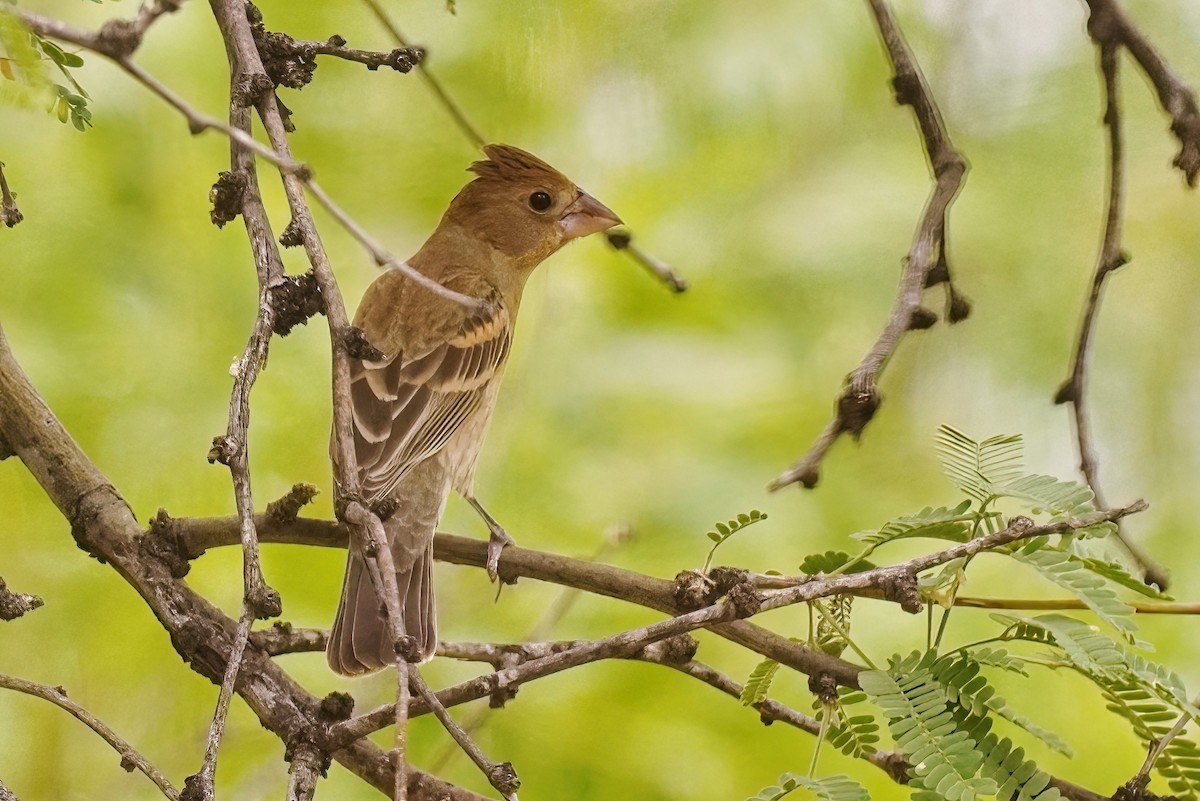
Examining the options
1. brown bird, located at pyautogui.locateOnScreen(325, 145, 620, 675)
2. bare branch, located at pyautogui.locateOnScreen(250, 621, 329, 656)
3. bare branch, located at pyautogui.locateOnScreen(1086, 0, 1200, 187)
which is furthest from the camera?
brown bird, located at pyautogui.locateOnScreen(325, 145, 620, 675)

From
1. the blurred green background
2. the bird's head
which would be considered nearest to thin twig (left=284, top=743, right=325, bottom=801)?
the blurred green background

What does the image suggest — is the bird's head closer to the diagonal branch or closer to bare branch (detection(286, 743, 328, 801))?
the diagonal branch

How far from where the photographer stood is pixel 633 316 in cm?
260

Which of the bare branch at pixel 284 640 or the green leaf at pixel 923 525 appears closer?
the green leaf at pixel 923 525

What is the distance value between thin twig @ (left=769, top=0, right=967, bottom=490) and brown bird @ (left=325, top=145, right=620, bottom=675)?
542 mm

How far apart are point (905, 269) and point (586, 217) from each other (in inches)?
34.4

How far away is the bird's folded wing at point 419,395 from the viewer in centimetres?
218

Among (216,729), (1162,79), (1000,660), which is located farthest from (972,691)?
(1162,79)

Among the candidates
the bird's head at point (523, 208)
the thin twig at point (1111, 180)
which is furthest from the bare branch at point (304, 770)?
the bird's head at point (523, 208)

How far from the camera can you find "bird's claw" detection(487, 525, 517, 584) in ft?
6.23

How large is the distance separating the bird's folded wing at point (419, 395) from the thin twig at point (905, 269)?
706mm

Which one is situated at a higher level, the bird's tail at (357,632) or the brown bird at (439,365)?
the brown bird at (439,365)

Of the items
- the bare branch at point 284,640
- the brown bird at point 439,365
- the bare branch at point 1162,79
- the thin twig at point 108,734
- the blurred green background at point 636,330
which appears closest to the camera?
the thin twig at point 108,734

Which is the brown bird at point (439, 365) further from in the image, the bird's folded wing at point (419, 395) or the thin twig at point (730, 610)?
the thin twig at point (730, 610)
